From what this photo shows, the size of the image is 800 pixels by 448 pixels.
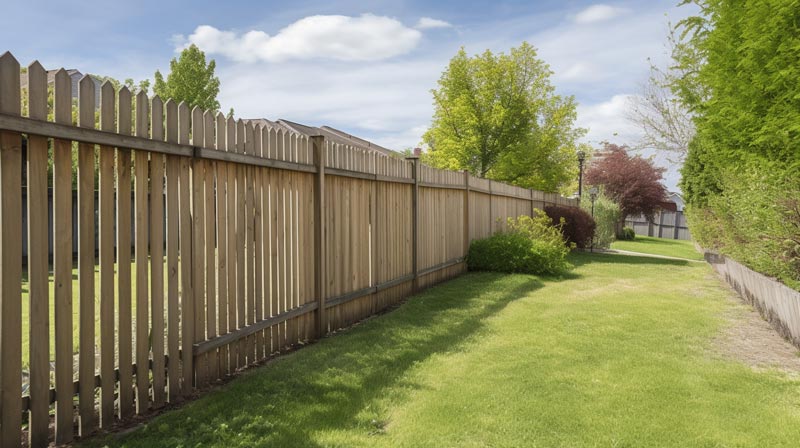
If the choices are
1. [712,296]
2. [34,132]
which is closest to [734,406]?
[34,132]

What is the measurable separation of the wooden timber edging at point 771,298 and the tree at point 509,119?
496 inches

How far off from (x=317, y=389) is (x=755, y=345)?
4.40 meters

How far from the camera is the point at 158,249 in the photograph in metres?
3.37

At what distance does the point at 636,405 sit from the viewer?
11.6 feet

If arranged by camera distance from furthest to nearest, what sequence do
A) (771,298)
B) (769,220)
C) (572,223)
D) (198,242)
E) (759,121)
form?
(572,223) < (759,121) < (769,220) < (771,298) < (198,242)

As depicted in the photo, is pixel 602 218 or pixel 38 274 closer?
pixel 38 274

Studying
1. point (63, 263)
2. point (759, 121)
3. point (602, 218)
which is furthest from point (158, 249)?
point (602, 218)

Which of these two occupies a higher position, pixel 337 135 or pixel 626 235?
pixel 337 135

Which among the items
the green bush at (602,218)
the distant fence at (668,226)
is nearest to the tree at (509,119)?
the green bush at (602,218)

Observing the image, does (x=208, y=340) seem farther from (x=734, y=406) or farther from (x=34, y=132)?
(x=734, y=406)

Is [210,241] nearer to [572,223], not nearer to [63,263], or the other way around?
[63,263]

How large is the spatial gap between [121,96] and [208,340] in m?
1.76

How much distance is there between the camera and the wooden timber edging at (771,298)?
518cm

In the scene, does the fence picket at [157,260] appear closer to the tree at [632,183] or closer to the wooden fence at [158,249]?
the wooden fence at [158,249]
